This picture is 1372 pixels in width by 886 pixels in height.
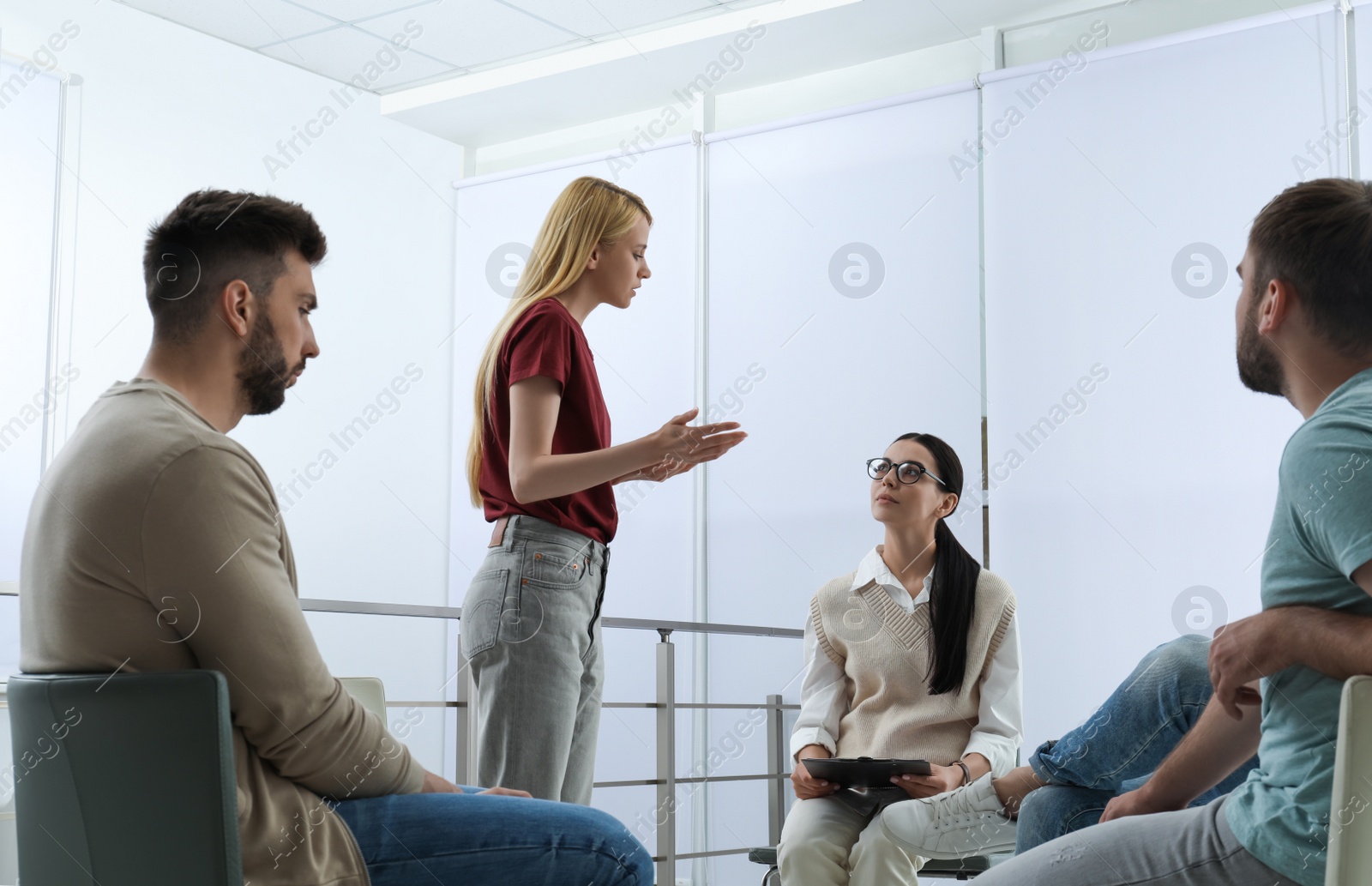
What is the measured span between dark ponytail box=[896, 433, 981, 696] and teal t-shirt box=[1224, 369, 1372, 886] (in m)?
1.28

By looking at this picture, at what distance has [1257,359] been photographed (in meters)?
1.24

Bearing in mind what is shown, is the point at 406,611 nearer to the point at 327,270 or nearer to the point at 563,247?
the point at 563,247

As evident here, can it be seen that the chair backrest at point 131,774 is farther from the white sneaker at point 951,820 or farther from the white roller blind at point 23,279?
the white roller blind at point 23,279

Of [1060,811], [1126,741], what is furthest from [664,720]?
[1126,741]

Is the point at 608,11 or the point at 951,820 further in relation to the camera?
the point at 608,11

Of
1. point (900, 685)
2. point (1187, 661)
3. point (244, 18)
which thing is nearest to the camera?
point (1187, 661)

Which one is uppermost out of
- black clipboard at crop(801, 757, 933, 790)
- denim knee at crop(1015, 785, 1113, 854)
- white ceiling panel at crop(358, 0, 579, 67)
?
white ceiling panel at crop(358, 0, 579, 67)

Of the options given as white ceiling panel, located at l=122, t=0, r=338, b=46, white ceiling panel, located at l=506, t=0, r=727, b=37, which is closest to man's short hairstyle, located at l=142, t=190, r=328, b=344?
white ceiling panel, located at l=506, t=0, r=727, b=37

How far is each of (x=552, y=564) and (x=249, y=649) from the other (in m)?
0.76

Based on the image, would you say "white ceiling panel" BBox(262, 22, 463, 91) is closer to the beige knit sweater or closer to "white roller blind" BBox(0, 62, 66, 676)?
"white roller blind" BBox(0, 62, 66, 676)

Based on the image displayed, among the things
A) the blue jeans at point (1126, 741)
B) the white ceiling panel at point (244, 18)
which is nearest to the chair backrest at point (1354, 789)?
the blue jeans at point (1126, 741)

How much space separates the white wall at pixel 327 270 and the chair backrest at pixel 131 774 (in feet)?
11.3

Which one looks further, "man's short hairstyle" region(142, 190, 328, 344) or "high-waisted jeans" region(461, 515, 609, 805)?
"high-waisted jeans" region(461, 515, 609, 805)

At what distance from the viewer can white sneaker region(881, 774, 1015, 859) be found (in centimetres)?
208
